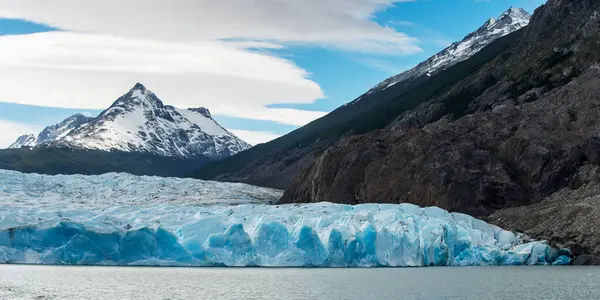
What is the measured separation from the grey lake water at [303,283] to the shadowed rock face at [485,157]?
20066 mm

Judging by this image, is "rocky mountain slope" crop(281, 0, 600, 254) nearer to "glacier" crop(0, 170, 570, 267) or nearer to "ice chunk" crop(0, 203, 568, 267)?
"glacier" crop(0, 170, 570, 267)

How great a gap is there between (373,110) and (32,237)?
136 meters

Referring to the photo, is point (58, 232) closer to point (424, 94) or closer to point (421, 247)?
point (421, 247)

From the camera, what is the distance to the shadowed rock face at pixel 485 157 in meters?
70.5

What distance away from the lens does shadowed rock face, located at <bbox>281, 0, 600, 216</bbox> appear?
70500 mm

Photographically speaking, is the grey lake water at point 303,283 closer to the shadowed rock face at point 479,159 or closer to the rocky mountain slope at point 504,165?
the rocky mountain slope at point 504,165

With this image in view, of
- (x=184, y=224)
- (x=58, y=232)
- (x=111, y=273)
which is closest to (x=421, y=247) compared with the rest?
(x=184, y=224)

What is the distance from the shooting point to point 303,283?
41625 mm

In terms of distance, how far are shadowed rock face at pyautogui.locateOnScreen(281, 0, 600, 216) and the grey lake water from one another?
2007 centimetres

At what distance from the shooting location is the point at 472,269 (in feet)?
169

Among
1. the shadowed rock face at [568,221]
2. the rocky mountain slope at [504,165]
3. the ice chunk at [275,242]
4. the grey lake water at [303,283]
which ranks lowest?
the grey lake water at [303,283]

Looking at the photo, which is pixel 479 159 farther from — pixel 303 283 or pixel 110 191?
pixel 110 191

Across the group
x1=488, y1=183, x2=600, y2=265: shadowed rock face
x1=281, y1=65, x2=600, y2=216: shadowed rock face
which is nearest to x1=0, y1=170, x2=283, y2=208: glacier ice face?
x1=281, y1=65, x2=600, y2=216: shadowed rock face

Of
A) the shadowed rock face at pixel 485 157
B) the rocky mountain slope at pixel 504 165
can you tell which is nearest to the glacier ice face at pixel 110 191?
the rocky mountain slope at pixel 504 165
